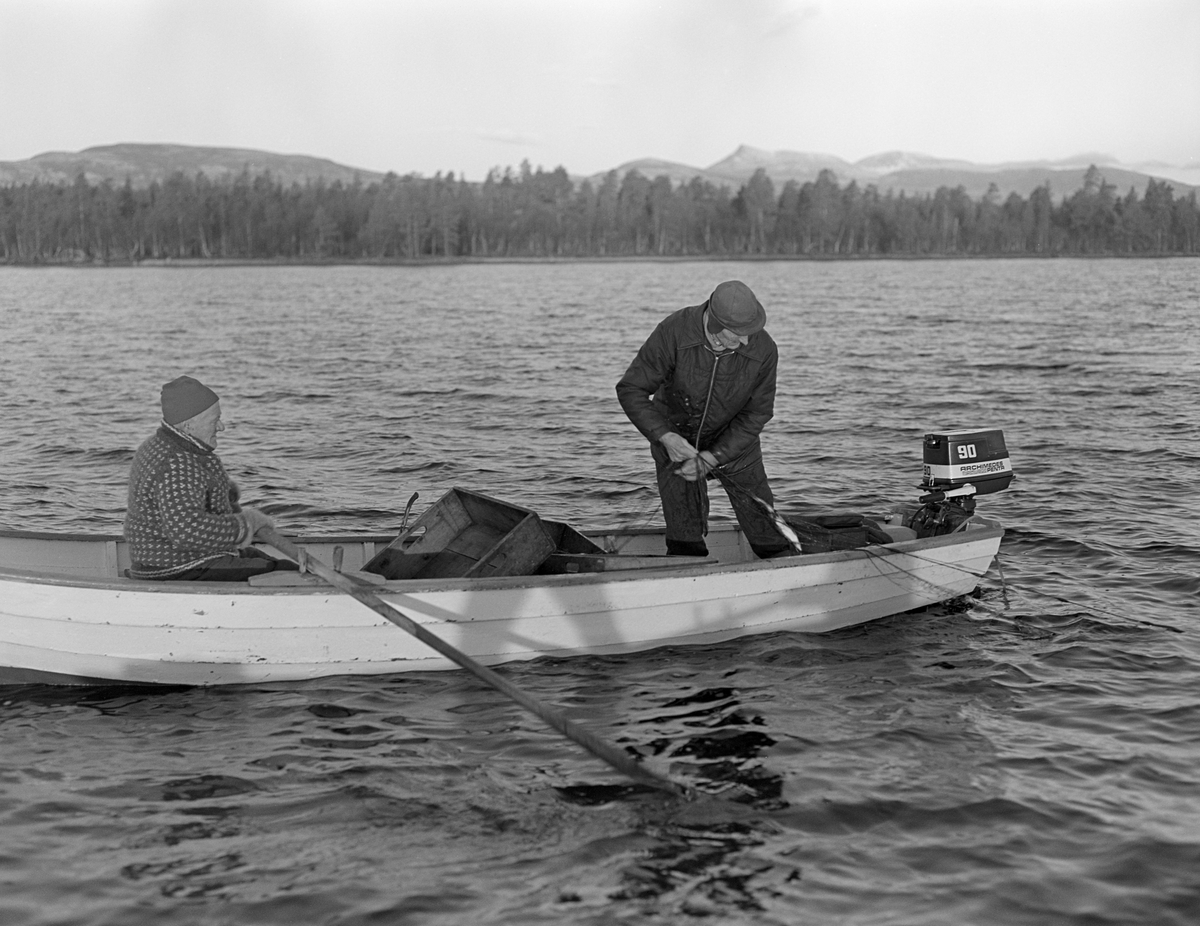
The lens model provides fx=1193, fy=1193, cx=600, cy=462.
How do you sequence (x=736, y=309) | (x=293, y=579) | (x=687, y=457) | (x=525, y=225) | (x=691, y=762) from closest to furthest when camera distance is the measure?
(x=691, y=762) < (x=293, y=579) < (x=736, y=309) < (x=687, y=457) < (x=525, y=225)

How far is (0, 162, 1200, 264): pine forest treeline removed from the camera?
553ft

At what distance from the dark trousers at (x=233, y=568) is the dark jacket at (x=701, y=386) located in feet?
10.3

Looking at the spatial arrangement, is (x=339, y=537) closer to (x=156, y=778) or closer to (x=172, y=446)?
(x=172, y=446)

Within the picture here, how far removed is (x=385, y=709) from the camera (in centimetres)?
893

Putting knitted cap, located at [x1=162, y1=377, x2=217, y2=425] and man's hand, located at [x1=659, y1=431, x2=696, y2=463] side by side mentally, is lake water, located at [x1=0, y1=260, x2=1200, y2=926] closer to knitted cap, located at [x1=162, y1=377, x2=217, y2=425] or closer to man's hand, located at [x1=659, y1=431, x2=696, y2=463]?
man's hand, located at [x1=659, y1=431, x2=696, y2=463]

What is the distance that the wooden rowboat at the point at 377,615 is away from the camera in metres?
8.56

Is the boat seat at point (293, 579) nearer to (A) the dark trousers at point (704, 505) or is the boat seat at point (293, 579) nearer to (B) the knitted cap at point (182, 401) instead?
(B) the knitted cap at point (182, 401)

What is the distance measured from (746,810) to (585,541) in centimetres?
355

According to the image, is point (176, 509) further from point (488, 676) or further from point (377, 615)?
point (488, 676)

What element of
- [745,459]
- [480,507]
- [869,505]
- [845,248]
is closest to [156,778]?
[480,507]

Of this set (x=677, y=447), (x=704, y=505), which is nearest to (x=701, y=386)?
(x=677, y=447)

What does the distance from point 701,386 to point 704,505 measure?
1159 millimetres

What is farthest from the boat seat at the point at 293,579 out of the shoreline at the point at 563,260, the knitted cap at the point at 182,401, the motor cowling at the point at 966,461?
the shoreline at the point at 563,260

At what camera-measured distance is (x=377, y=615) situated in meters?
9.01
